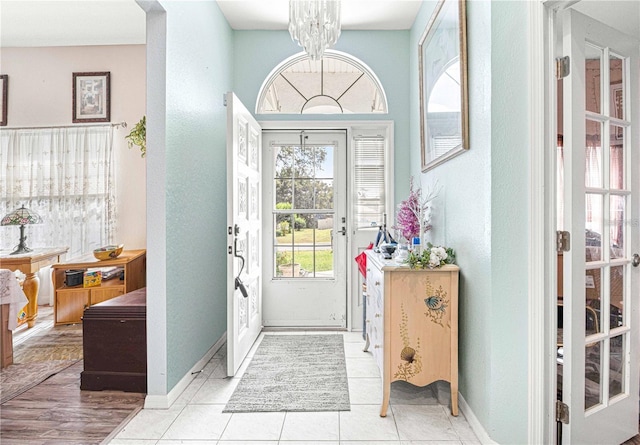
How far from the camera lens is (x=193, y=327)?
2605mm

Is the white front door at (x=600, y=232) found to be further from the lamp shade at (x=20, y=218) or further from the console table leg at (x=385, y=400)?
the lamp shade at (x=20, y=218)

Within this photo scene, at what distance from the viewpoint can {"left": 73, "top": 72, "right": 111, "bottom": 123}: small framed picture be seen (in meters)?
4.08

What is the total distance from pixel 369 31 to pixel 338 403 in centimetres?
325

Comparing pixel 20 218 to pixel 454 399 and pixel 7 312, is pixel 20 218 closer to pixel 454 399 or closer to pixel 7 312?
pixel 7 312

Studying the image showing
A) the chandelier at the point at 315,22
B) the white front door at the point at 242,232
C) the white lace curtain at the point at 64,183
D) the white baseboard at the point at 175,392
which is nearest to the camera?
the chandelier at the point at 315,22

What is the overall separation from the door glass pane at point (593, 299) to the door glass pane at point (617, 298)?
0.29 ft

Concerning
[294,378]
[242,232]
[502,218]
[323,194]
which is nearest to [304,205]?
[323,194]

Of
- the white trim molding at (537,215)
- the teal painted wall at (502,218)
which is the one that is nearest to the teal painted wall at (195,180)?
the teal painted wall at (502,218)

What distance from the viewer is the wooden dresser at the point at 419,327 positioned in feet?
6.82

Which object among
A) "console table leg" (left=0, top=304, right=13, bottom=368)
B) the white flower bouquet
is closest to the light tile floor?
the white flower bouquet

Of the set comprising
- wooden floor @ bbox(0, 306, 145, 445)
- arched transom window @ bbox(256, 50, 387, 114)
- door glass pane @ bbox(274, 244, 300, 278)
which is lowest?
wooden floor @ bbox(0, 306, 145, 445)

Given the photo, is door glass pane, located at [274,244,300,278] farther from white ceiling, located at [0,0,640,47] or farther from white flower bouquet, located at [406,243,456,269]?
white ceiling, located at [0,0,640,47]

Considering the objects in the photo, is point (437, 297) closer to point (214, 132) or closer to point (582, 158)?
point (582, 158)

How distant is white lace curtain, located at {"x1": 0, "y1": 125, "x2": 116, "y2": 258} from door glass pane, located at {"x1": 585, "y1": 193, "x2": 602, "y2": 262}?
4213mm
